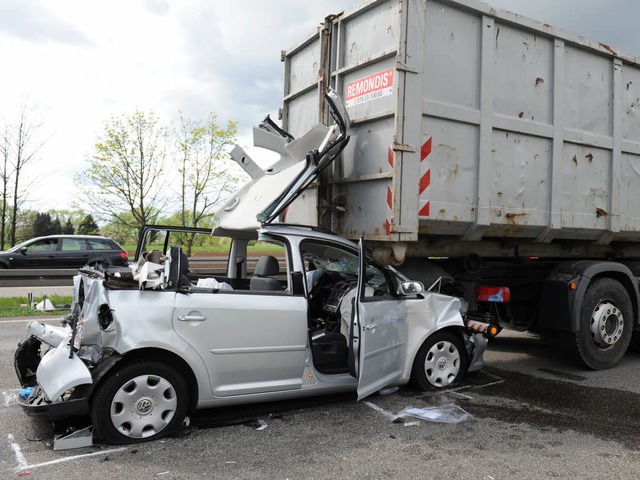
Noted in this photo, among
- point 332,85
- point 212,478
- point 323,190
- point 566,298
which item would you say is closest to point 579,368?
point 566,298

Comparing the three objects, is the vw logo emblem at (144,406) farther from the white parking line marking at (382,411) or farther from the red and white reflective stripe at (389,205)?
the red and white reflective stripe at (389,205)

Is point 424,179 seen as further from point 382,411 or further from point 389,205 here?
point 382,411

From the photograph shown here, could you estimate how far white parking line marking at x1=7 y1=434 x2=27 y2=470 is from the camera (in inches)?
130

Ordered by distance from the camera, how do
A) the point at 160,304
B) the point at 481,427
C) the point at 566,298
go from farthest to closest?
the point at 566,298
the point at 481,427
the point at 160,304

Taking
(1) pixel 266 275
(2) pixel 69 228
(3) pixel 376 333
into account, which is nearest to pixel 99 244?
(1) pixel 266 275

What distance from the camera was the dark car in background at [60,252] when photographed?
15.2m

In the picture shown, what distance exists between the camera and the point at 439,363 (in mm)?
5035

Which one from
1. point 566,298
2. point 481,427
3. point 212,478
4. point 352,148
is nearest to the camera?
point 212,478

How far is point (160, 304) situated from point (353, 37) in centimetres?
342

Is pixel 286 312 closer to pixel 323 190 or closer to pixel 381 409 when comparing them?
pixel 381 409

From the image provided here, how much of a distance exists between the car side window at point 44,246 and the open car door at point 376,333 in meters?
13.5

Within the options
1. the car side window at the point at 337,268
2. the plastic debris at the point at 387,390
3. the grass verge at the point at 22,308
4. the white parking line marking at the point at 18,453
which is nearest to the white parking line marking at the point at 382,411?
the plastic debris at the point at 387,390

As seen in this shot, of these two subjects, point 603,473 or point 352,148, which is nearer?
point 603,473

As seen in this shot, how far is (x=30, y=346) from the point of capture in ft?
13.9
